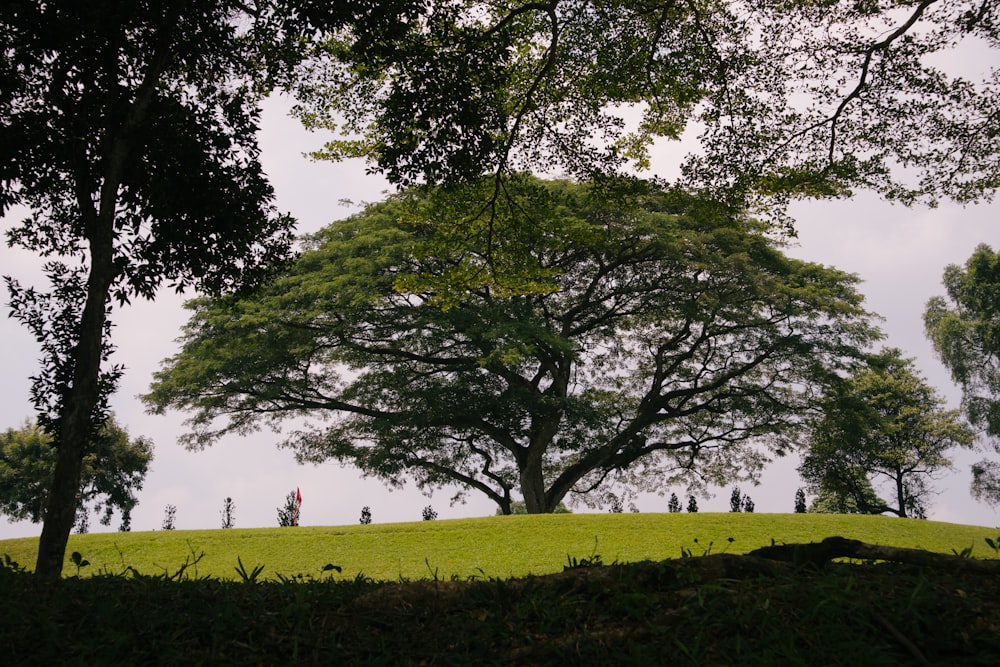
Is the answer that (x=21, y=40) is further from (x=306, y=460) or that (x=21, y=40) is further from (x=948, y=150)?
(x=306, y=460)

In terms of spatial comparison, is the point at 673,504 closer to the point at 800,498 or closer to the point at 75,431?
the point at 800,498

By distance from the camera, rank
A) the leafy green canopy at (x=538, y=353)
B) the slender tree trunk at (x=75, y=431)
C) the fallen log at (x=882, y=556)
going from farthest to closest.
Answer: the leafy green canopy at (x=538, y=353)
the slender tree trunk at (x=75, y=431)
the fallen log at (x=882, y=556)

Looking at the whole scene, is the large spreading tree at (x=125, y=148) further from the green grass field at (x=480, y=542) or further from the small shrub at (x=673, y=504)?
the small shrub at (x=673, y=504)

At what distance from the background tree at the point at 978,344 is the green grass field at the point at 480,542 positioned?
13.2 meters

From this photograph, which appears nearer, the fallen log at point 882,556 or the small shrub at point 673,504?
the fallen log at point 882,556

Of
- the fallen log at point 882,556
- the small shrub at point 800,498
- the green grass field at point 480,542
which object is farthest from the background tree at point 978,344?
the fallen log at point 882,556

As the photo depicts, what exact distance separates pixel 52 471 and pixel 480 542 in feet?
76.1

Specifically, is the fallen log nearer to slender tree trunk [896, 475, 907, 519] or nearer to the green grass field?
the green grass field

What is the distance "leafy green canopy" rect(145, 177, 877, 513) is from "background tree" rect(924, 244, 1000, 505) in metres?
8.93

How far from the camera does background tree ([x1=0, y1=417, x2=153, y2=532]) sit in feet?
96.8

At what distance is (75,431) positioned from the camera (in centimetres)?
722

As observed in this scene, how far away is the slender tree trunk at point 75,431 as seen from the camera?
23.4 ft

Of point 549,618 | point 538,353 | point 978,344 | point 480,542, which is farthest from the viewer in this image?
point 978,344

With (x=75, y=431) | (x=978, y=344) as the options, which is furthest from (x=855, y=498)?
(x=75, y=431)
